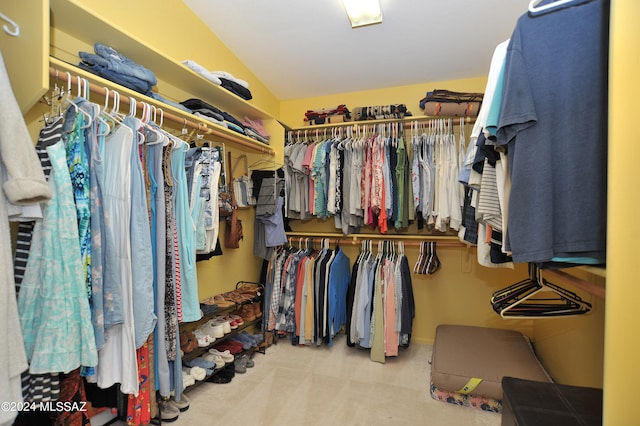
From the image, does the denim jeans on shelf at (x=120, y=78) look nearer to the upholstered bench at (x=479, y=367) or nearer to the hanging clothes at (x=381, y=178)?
the hanging clothes at (x=381, y=178)

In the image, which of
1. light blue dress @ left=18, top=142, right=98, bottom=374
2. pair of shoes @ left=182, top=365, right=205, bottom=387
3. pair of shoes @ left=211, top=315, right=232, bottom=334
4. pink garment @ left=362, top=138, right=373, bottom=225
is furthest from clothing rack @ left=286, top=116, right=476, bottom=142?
light blue dress @ left=18, top=142, right=98, bottom=374

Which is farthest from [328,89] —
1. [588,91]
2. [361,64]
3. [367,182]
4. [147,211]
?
[588,91]

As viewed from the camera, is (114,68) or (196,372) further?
(196,372)

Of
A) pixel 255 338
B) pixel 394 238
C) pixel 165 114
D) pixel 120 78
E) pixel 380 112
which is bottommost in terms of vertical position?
pixel 255 338

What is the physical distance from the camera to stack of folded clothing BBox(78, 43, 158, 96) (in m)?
1.47

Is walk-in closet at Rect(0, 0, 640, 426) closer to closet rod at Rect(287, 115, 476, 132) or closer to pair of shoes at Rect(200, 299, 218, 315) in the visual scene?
closet rod at Rect(287, 115, 476, 132)

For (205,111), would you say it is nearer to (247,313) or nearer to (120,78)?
(120,78)

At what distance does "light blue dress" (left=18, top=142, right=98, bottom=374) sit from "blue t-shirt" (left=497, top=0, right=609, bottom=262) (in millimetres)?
1466

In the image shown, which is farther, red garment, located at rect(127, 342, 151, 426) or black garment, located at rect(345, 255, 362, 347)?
black garment, located at rect(345, 255, 362, 347)

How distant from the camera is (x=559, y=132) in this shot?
897 millimetres

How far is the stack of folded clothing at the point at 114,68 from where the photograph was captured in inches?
57.8

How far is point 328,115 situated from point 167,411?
278cm

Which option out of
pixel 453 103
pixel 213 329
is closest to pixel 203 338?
pixel 213 329

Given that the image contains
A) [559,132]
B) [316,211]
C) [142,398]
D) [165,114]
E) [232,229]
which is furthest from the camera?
[316,211]
